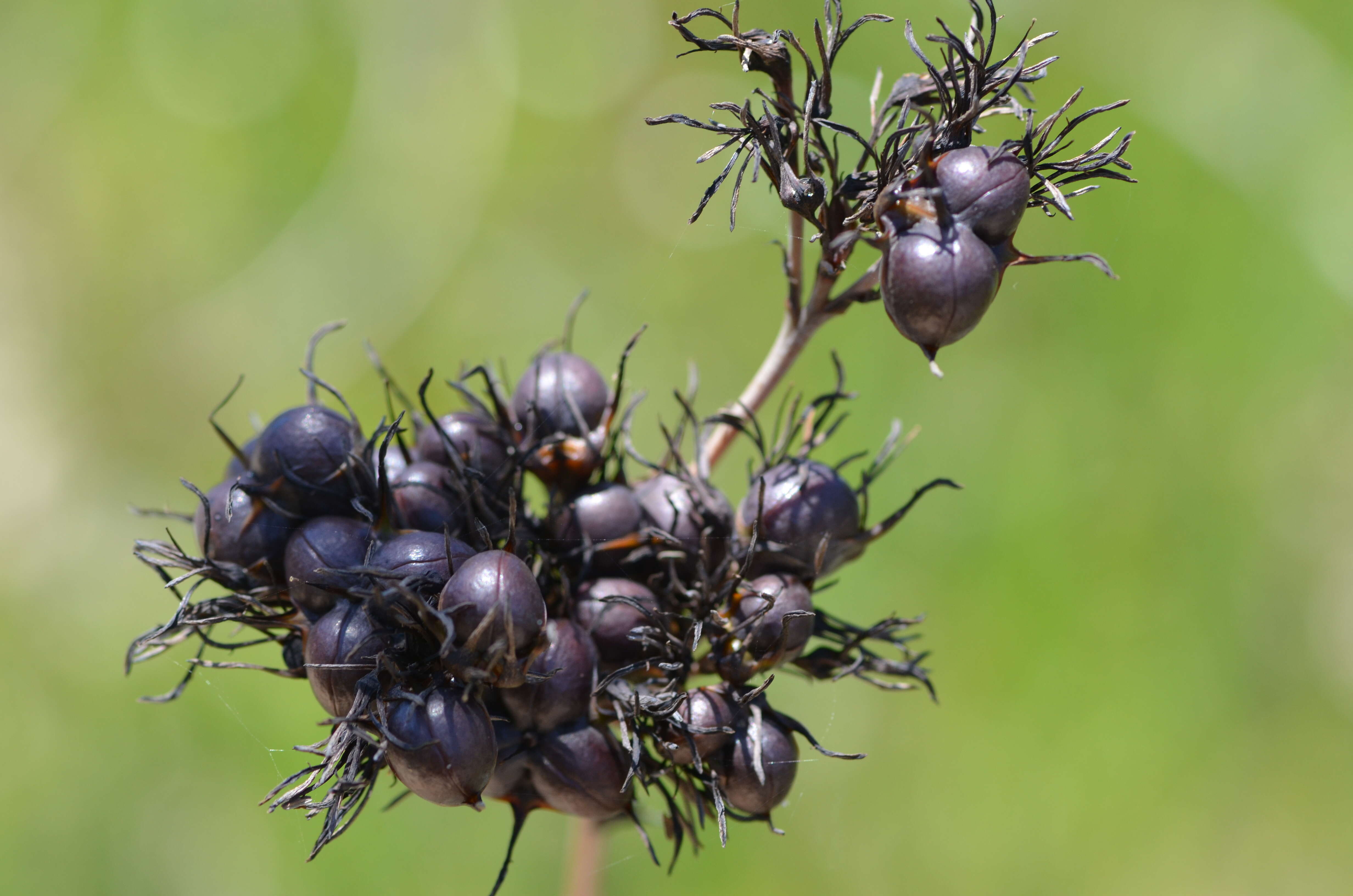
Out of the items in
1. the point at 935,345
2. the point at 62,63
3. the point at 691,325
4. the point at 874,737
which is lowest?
the point at 874,737

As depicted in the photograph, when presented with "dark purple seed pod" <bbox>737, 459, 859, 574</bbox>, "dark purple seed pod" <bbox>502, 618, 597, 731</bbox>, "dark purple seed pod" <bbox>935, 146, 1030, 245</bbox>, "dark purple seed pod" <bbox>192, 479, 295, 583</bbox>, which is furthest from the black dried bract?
"dark purple seed pod" <bbox>192, 479, 295, 583</bbox>

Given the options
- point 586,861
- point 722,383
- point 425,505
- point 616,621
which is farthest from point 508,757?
point 722,383

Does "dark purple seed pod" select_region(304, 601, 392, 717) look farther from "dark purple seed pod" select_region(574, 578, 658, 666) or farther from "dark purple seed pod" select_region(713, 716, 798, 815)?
"dark purple seed pod" select_region(713, 716, 798, 815)

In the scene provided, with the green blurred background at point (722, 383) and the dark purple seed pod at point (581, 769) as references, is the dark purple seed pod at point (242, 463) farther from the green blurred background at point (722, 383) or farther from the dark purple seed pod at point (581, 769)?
the green blurred background at point (722, 383)

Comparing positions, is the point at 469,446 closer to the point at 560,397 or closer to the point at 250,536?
the point at 560,397

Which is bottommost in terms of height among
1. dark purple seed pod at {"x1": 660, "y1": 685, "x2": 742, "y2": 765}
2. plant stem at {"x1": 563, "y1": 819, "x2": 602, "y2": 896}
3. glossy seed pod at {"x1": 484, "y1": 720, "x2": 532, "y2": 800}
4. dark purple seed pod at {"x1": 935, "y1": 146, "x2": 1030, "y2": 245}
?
plant stem at {"x1": 563, "y1": 819, "x2": 602, "y2": 896}

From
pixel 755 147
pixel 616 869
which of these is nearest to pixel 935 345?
pixel 755 147

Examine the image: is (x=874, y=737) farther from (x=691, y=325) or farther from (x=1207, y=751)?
(x=691, y=325)
